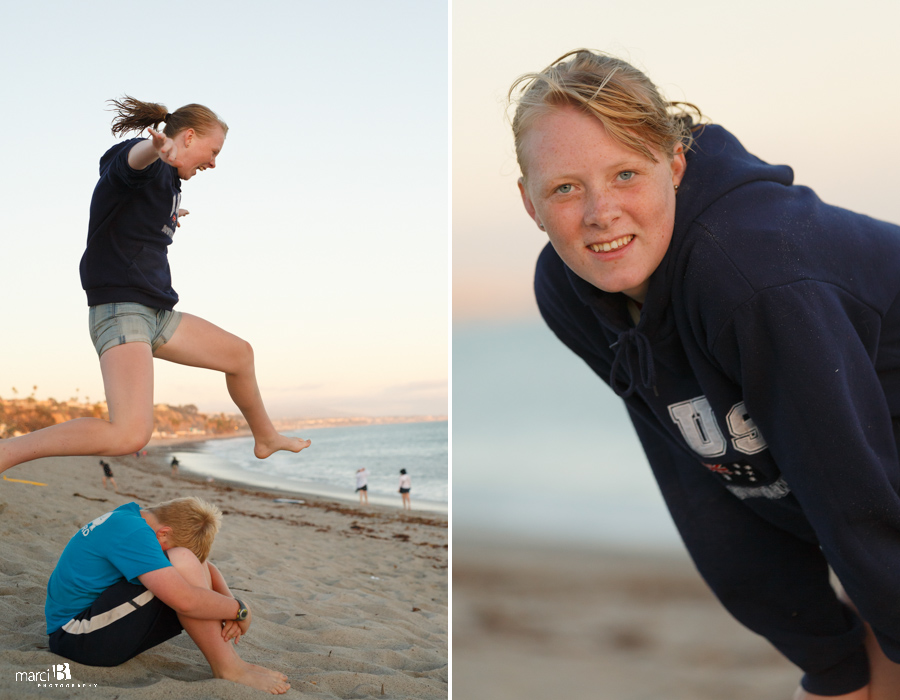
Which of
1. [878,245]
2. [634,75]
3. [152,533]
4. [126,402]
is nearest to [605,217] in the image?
[634,75]

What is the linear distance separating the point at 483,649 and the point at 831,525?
3.47m

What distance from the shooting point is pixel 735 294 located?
1.19 m

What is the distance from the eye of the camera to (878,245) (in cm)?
135

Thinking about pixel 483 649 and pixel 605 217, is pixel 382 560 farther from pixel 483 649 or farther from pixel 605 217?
pixel 605 217

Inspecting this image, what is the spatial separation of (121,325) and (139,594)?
2.62 ft

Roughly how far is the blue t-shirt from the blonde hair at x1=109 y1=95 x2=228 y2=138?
1.11 m

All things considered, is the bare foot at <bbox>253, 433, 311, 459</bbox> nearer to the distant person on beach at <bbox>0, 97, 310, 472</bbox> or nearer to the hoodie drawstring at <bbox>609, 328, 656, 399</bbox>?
the distant person on beach at <bbox>0, 97, 310, 472</bbox>

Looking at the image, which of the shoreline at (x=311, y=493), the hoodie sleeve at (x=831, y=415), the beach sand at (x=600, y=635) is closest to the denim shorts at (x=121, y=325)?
the hoodie sleeve at (x=831, y=415)

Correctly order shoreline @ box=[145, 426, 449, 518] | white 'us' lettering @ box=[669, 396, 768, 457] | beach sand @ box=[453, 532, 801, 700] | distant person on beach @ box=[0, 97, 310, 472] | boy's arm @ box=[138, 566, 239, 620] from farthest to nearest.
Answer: shoreline @ box=[145, 426, 449, 518] → beach sand @ box=[453, 532, 801, 700] → boy's arm @ box=[138, 566, 239, 620] → distant person on beach @ box=[0, 97, 310, 472] → white 'us' lettering @ box=[669, 396, 768, 457]

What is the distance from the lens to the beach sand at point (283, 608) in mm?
2248

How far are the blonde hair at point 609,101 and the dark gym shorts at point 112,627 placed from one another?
1672mm

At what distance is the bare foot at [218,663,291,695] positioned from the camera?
231cm

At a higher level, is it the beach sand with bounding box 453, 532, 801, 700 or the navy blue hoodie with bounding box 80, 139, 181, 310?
the navy blue hoodie with bounding box 80, 139, 181, 310

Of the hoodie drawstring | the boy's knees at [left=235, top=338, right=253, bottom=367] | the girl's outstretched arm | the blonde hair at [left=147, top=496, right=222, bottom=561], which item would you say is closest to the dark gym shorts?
the blonde hair at [left=147, top=496, right=222, bottom=561]
